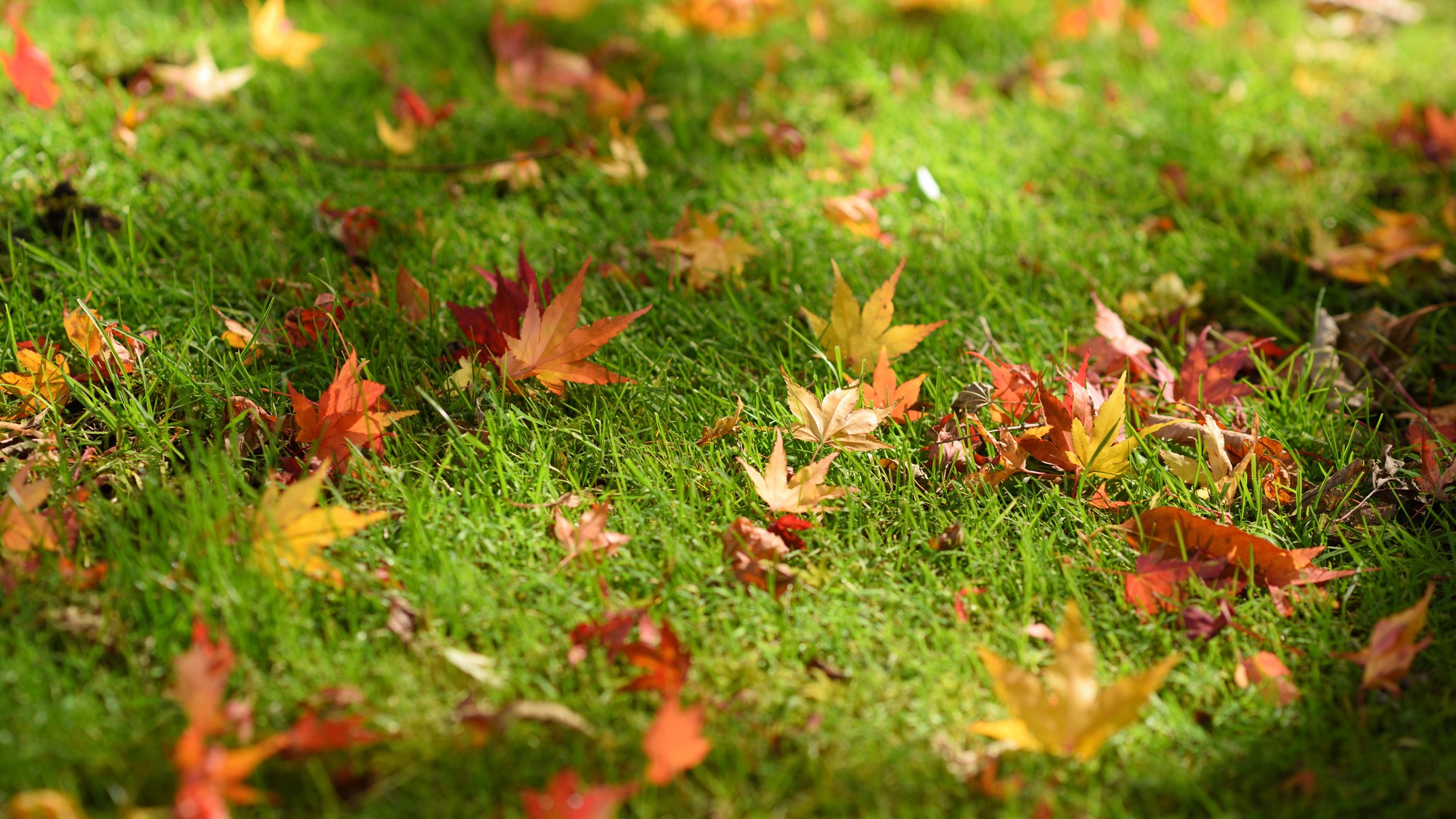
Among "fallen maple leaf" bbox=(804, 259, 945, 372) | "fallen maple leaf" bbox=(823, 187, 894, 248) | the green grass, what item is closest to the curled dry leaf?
the green grass

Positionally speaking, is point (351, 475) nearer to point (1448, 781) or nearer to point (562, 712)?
point (562, 712)

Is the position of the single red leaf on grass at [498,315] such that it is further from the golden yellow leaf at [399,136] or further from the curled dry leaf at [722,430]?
the golden yellow leaf at [399,136]

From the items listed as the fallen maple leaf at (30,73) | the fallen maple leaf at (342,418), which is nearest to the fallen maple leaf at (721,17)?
the fallen maple leaf at (30,73)

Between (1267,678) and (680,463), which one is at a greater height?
(680,463)

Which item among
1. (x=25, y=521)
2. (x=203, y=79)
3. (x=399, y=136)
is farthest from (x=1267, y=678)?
(x=203, y=79)

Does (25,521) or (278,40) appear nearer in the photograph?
(25,521)

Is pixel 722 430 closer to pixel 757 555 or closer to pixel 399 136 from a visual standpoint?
pixel 757 555

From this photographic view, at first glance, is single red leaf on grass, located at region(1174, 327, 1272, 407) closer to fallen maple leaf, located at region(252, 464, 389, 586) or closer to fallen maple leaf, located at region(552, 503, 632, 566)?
fallen maple leaf, located at region(552, 503, 632, 566)

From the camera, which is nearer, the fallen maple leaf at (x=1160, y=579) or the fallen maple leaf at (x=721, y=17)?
the fallen maple leaf at (x=1160, y=579)
